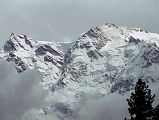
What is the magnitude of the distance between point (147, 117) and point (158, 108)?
154 centimetres

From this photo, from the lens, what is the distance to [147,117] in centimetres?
6662

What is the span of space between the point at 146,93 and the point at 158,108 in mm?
2099

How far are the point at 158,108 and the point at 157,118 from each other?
116 centimetres

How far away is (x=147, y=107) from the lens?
66625 millimetres

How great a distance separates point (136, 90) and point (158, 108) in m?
2.88

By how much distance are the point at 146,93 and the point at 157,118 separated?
10.1ft

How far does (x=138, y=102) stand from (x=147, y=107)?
3.58 ft

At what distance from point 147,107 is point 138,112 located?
A: 4.21ft

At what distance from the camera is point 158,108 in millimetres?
66062

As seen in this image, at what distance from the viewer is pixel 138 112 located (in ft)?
216

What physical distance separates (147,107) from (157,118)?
1796 millimetres

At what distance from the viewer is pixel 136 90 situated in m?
66.5

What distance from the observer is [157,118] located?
215ft
